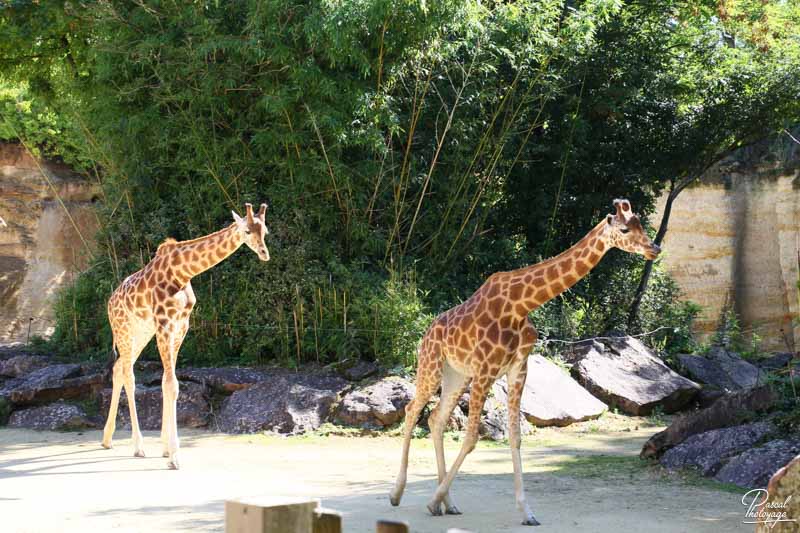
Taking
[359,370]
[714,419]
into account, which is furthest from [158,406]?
[714,419]

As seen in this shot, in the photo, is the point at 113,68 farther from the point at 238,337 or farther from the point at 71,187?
the point at 71,187

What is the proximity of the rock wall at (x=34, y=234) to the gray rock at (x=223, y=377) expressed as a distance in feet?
26.0

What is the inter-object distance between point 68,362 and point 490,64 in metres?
6.37

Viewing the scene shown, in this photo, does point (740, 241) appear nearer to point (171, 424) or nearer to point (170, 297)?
point (170, 297)

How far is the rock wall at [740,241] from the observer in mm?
17375

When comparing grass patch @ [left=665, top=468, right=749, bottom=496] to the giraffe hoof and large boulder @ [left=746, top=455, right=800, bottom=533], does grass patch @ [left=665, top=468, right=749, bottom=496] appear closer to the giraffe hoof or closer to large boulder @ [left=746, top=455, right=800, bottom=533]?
the giraffe hoof

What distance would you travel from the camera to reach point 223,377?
9828 millimetres

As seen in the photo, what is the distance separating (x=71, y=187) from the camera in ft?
56.3

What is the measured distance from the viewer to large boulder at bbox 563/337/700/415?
1055 cm

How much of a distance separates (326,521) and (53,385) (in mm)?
8190

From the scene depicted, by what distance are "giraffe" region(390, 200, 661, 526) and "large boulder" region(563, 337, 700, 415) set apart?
5153 millimetres

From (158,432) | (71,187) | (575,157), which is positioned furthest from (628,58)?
(71,187)

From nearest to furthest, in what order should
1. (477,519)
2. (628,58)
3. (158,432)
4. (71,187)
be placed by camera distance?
(477,519), (158,432), (628,58), (71,187)

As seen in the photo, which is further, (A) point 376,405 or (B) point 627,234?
(A) point 376,405
